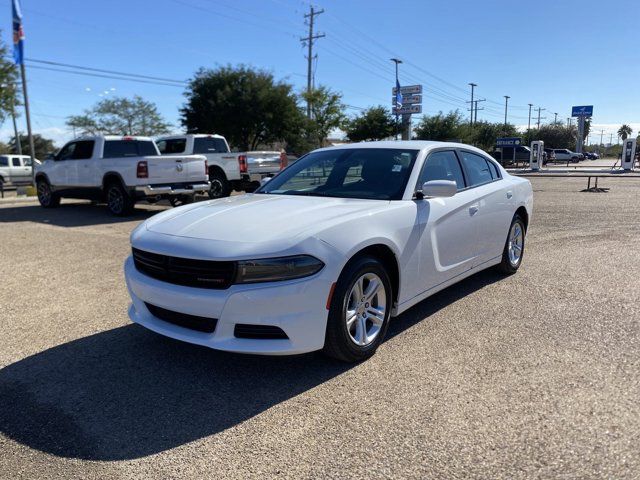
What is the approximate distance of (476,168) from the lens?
5.51 meters

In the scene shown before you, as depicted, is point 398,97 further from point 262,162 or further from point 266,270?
point 266,270

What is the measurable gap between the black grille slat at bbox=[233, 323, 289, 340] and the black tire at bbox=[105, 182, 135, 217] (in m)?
9.76

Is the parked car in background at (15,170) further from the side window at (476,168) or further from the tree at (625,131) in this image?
the tree at (625,131)

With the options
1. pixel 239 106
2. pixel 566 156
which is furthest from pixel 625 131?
pixel 239 106

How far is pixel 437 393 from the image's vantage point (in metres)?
3.23

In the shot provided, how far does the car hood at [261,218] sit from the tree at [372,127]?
4896cm

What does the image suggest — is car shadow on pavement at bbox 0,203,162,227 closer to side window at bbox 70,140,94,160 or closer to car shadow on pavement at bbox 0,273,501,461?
side window at bbox 70,140,94,160

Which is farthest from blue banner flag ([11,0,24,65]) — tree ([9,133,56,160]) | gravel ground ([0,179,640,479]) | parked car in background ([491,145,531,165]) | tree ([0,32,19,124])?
tree ([9,133,56,160])

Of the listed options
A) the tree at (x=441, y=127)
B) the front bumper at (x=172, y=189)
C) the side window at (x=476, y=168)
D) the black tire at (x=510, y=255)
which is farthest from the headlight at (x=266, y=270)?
the tree at (x=441, y=127)

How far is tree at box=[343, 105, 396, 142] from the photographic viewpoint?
172ft

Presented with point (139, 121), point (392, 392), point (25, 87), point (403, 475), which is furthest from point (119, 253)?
point (139, 121)

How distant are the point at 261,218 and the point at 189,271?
0.67 m

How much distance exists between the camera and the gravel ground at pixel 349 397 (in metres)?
2.56

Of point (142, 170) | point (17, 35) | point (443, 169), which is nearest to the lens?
point (443, 169)
